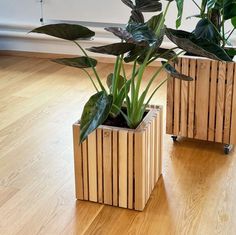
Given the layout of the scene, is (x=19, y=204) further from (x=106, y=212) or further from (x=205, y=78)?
(x=205, y=78)

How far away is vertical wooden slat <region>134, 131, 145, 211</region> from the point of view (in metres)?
1.76

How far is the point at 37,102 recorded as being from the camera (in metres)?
3.17

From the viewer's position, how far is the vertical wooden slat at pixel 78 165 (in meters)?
1.85

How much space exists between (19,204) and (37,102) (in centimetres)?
135

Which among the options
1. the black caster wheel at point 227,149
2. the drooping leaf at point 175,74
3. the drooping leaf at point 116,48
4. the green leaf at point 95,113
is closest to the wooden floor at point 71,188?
the black caster wheel at point 227,149

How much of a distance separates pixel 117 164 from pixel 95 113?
0.29 meters

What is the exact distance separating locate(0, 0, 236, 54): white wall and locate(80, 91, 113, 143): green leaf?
2362 mm

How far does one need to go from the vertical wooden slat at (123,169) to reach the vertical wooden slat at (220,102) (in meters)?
0.73

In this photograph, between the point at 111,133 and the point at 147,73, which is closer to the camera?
the point at 111,133

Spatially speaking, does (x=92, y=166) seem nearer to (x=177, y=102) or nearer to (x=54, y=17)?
(x=177, y=102)

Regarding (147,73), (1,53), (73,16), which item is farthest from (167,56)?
(1,53)

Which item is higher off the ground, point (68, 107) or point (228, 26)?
point (228, 26)

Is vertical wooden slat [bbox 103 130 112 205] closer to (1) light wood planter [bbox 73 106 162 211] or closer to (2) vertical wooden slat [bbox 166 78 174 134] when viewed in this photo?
(1) light wood planter [bbox 73 106 162 211]

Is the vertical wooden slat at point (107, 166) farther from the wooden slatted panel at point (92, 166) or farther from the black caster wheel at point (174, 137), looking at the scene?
the black caster wheel at point (174, 137)
